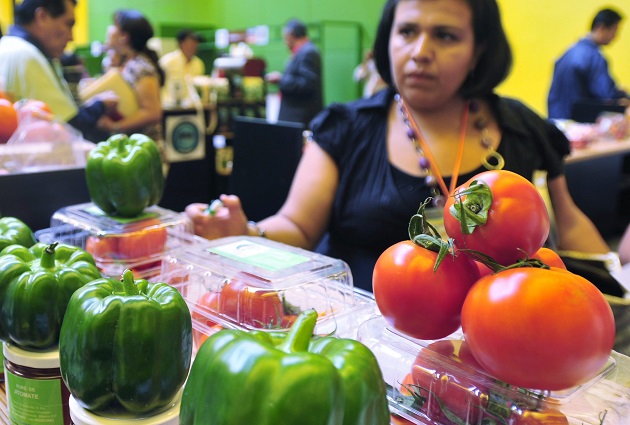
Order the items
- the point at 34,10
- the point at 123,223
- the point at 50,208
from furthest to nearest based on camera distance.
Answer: the point at 34,10 → the point at 50,208 → the point at 123,223

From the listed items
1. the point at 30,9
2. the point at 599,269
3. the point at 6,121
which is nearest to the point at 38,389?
the point at 6,121

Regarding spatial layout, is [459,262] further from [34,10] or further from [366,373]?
[34,10]

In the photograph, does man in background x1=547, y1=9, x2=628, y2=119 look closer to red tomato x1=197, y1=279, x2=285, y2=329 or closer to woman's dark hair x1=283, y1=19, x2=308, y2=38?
woman's dark hair x1=283, y1=19, x2=308, y2=38

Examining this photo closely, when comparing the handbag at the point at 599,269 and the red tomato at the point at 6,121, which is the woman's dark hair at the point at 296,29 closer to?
the red tomato at the point at 6,121

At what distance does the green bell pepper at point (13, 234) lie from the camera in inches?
41.2

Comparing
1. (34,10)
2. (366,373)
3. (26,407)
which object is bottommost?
(26,407)

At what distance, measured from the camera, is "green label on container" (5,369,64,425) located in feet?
2.77

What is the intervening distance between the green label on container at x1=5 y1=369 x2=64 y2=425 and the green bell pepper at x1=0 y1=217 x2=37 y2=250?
0.90 ft

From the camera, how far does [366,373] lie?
57 cm

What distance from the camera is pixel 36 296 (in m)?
0.85

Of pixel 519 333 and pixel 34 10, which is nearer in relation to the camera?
pixel 519 333

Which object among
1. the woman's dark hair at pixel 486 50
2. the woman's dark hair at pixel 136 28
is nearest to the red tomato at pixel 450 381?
the woman's dark hair at pixel 486 50

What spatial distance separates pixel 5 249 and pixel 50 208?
2.53 feet

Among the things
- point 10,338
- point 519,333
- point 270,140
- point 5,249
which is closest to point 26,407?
point 10,338
